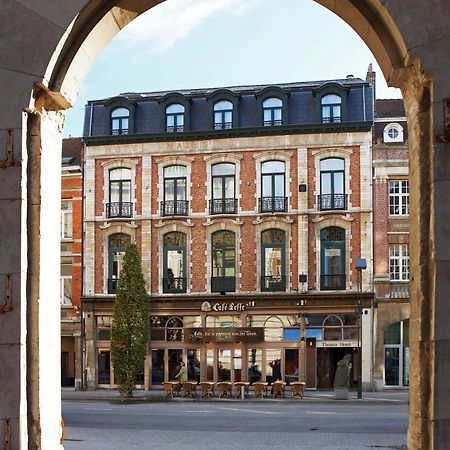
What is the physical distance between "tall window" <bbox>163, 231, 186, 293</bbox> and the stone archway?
29.5 meters

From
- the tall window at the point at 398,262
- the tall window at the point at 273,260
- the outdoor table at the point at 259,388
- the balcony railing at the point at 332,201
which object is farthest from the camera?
the tall window at the point at 273,260

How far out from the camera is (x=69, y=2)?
20.6 ft

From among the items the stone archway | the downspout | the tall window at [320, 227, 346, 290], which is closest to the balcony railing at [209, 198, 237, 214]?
the tall window at [320, 227, 346, 290]

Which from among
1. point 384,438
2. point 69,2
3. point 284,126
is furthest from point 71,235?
point 69,2

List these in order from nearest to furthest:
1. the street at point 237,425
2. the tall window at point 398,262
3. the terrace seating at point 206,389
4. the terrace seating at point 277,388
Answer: the street at point 237,425
the terrace seating at point 277,388
the terrace seating at point 206,389
the tall window at point 398,262

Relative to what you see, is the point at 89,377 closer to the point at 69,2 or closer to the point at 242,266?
the point at 242,266

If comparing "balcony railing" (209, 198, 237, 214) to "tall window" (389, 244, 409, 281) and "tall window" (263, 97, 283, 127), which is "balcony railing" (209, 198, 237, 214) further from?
"tall window" (389, 244, 409, 281)

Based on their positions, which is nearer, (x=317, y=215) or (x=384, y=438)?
(x=384, y=438)

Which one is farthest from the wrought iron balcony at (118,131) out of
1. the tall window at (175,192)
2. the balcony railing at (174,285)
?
the balcony railing at (174,285)

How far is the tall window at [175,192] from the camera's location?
36.3 m

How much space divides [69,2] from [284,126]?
29434 mm

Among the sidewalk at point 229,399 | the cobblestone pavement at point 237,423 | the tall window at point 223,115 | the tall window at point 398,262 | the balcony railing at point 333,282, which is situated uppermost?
the tall window at point 223,115

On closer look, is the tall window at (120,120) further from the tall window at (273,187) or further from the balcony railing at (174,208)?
the tall window at (273,187)

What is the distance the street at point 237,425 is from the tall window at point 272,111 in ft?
43.4
